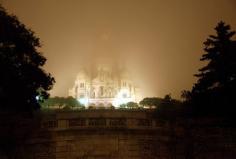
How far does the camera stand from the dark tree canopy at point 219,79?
112 feet

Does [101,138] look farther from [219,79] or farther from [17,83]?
[219,79]

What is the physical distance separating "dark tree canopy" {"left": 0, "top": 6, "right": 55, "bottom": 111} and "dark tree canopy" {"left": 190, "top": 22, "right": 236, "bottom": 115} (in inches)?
499

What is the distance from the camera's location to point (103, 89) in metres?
148

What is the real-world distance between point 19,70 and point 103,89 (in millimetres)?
115508

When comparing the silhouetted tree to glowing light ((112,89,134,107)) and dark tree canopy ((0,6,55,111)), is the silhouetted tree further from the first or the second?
glowing light ((112,89,134,107))

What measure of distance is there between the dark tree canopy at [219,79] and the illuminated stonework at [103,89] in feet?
334

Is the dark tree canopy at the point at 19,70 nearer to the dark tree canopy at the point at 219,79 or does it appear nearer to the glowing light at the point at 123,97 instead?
the dark tree canopy at the point at 219,79

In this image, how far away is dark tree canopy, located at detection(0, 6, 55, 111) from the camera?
3069 centimetres

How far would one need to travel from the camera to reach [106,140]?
25516 mm

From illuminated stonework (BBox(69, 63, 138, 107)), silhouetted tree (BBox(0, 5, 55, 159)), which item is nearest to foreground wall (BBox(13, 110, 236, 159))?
silhouetted tree (BBox(0, 5, 55, 159))

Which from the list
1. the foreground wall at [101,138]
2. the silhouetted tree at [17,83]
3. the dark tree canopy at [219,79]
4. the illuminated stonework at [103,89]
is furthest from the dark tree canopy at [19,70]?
the illuminated stonework at [103,89]

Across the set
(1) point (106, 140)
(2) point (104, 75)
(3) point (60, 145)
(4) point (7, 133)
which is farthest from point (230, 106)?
(2) point (104, 75)

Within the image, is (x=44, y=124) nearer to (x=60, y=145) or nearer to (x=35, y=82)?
(x=60, y=145)

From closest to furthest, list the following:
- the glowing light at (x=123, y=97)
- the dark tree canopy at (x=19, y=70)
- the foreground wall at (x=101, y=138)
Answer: the foreground wall at (x=101, y=138) → the dark tree canopy at (x=19, y=70) → the glowing light at (x=123, y=97)
